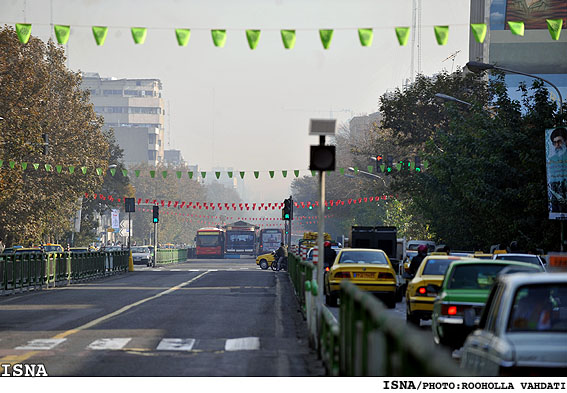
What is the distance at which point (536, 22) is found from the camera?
307 ft

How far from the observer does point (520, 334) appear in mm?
8781

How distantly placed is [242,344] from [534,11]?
264ft

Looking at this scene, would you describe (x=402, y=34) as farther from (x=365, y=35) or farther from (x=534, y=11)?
(x=534, y=11)

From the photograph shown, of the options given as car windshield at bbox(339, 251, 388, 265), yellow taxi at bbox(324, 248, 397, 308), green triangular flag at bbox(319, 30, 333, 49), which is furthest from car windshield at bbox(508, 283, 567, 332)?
car windshield at bbox(339, 251, 388, 265)

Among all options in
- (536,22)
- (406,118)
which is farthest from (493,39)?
(406,118)

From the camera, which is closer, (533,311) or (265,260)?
(533,311)

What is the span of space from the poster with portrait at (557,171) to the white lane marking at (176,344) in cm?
1629

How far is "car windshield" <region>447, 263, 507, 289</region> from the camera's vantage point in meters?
16.4

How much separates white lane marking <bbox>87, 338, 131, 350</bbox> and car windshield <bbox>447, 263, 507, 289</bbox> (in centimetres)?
503

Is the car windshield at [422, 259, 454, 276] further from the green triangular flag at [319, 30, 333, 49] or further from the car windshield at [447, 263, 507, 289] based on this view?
the green triangular flag at [319, 30, 333, 49]

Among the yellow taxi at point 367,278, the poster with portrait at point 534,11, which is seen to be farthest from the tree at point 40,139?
the poster with portrait at point 534,11

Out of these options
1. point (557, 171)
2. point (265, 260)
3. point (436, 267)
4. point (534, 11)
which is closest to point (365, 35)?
point (436, 267)

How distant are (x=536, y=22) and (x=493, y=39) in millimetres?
4080
